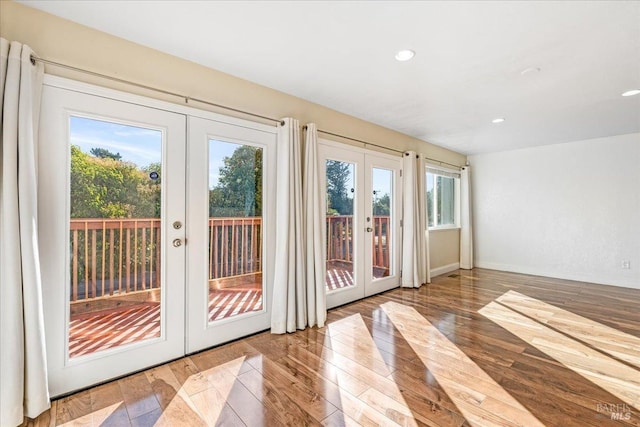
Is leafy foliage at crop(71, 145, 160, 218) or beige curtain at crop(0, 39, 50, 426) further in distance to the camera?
leafy foliage at crop(71, 145, 160, 218)

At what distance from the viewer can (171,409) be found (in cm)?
174

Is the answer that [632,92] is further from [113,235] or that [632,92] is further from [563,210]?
[113,235]

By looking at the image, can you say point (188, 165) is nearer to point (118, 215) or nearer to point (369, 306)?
point (118, 215)

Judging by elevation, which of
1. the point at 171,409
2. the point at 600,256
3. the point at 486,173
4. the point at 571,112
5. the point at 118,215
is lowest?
the point at 171,409

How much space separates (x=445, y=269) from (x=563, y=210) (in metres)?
2.23

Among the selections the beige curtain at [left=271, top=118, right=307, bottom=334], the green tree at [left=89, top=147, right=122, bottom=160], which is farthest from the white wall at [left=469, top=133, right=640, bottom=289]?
the green tree at [left=89, top=147, right=122, bottom=160]

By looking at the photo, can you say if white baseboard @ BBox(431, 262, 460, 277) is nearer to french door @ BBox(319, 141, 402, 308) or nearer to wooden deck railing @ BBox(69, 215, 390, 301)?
french door @ BBox(319, 141, 402, 308)

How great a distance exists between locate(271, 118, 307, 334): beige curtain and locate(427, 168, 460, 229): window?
317 cm

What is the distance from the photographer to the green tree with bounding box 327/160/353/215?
3.54 m

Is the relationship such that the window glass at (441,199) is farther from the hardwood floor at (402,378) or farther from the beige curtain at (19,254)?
the beige curtain at (19,254)

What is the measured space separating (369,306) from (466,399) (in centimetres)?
184

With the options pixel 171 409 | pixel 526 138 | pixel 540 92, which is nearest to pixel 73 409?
pixel 171 409

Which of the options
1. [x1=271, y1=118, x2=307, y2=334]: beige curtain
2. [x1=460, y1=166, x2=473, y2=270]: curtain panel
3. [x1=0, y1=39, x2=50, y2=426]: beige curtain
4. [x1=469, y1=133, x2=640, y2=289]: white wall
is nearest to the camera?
[x1=0, y1=39, x2=50, y2=426]: beige curtain

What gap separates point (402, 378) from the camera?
2.05m
